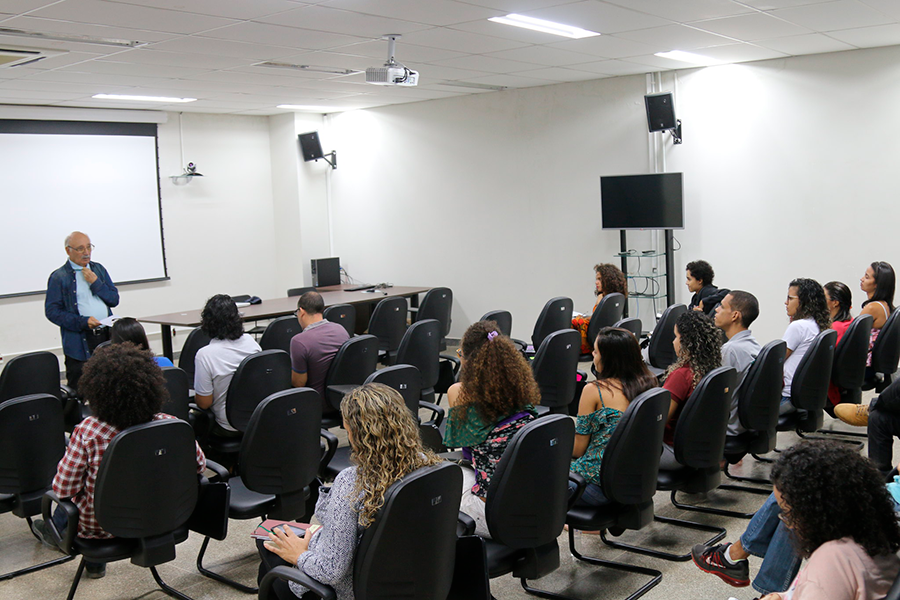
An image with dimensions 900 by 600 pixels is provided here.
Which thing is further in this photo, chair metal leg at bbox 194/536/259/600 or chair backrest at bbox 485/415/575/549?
chair metal leg at bbox 194/536/259/600

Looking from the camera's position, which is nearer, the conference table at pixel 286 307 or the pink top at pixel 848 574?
the pink top at pixel 848 574

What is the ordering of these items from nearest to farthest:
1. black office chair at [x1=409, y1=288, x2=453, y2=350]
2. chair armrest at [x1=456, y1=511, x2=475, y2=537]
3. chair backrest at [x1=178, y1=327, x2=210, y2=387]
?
1. chair armrest at [x1=456, y1=511, x2=475, y2=537]
2. chair backrest at [x1=178, y1=327, x2=210, y2=387]
3. black office chair at [x1=409, y1=288, x2=453, y2=350]

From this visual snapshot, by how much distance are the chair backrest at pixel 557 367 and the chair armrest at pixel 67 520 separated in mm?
2676

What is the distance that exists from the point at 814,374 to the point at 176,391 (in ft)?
11.3

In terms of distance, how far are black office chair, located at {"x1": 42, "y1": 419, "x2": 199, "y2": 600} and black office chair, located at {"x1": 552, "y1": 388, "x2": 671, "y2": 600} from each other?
1.52 meters

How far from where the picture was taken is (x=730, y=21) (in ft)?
18.3

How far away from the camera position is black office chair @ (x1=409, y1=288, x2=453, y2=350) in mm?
8031

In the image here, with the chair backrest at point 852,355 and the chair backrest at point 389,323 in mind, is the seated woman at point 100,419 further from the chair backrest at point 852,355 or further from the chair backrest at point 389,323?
the chair backrest at point 389,323

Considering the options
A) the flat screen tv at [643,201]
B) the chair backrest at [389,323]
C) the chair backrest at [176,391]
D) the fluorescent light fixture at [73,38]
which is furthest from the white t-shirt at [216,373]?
the flat screen tv at [643,201]

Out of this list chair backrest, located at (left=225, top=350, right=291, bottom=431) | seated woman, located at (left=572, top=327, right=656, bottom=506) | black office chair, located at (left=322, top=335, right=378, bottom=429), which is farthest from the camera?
black office chair, located at (left=322, top=335, right=378, bottom=429)

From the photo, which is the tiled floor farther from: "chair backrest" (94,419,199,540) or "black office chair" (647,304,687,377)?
"black office chair" (647,304,687,377)

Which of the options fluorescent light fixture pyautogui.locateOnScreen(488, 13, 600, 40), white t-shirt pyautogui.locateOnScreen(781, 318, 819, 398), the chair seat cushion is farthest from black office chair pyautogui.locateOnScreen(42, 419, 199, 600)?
fluorescent light fixture pyautogui.locateOnScreen(488, 13, 600, 40)

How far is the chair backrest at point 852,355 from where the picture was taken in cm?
475

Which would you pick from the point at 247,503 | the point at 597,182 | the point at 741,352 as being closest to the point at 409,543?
the point at 247,503
